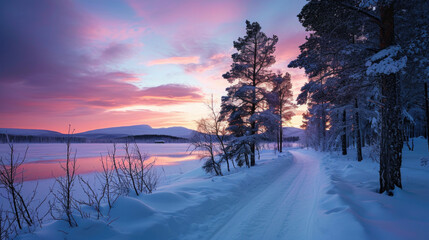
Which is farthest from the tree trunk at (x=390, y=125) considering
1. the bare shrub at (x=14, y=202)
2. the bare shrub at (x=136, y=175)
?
the bare shrub at (x=14, y=202)

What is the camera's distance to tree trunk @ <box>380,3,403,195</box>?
20.3 ft

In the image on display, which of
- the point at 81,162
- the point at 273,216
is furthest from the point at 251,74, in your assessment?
the point at 81,162

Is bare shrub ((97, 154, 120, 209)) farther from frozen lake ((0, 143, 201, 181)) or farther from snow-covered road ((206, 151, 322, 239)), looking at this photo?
snow-covered road ((206, 151, 322, 239))

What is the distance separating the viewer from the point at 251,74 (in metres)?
17.1

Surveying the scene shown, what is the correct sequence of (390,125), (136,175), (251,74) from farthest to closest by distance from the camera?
(251,74), (136,175), (390,125)

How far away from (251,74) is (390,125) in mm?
11958

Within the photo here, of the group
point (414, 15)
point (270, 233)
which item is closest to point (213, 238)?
point (270, 233)

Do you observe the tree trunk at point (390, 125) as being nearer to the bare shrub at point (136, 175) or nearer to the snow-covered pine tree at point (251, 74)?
the bare shrub at point (136, 175)

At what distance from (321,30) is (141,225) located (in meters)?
9.30

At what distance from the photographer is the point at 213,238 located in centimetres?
460

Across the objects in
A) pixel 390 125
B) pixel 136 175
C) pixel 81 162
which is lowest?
pixel 81 162

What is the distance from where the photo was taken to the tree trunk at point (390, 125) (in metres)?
6.18

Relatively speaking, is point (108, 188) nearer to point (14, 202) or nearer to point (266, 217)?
point (14, 202)

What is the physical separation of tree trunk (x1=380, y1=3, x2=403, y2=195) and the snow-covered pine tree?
388 inches
